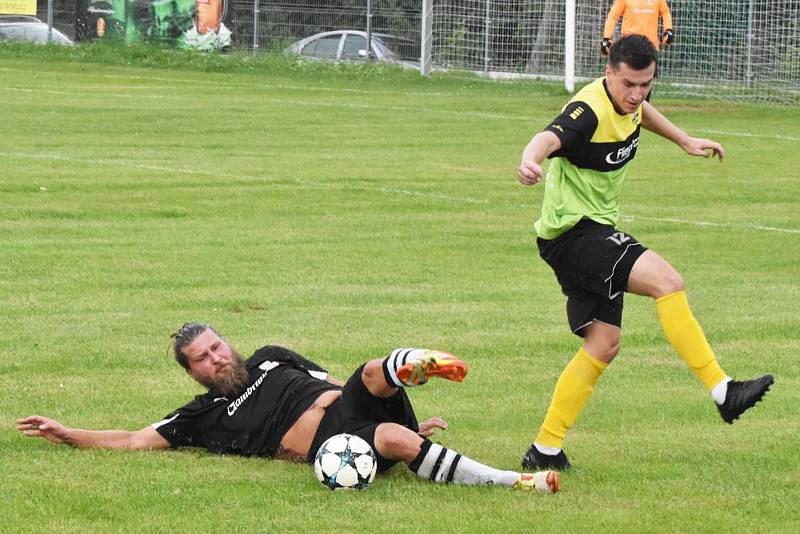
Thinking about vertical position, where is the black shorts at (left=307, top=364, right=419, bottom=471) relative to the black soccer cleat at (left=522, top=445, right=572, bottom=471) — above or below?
above

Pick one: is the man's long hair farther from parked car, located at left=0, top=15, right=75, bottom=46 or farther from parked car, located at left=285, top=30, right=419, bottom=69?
parked car, located at left=0, top=15, right=75, bottom=46

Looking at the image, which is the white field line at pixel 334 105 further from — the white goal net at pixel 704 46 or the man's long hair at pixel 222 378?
the man's long hair at pixel 222 378

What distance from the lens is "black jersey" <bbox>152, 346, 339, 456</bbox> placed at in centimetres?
738

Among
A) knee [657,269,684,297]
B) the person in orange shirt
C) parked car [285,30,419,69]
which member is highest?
the person in orange shirt

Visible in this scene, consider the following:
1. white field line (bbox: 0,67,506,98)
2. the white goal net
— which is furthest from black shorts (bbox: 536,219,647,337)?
the white goal net

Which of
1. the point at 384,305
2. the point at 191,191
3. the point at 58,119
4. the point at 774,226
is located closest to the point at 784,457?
the point at 384,305

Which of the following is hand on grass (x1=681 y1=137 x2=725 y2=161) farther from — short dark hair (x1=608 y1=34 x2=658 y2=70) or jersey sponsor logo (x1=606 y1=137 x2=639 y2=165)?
short dark hair (x1=608 y1=34 x2=658 y2=70)

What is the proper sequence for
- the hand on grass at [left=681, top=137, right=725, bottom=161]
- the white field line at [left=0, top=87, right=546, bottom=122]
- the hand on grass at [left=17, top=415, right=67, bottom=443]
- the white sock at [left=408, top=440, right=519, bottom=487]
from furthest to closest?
the white field line at [left=0, top=87, right=546, bottom=122] → the hand on grass at [left=681, top=137, right=725, bottom=161] → the hand on grass at [left=17, top=415, right=67, bottom=443] → the white sock at [left=408, top=440, right=519, bottom=487]

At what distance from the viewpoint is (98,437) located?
7.43 m

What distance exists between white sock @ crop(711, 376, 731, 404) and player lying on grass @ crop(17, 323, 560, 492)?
4.33ft

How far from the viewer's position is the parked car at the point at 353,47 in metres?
34.3

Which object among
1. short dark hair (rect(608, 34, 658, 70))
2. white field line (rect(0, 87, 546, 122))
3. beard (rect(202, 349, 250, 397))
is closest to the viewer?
short dark hair (rect(608, 34, 658, 70))

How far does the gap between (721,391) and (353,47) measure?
29.7 metres

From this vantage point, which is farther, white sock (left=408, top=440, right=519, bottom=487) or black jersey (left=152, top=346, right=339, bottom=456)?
black jersey (left=152, top=346, right=339, bottom=456)
